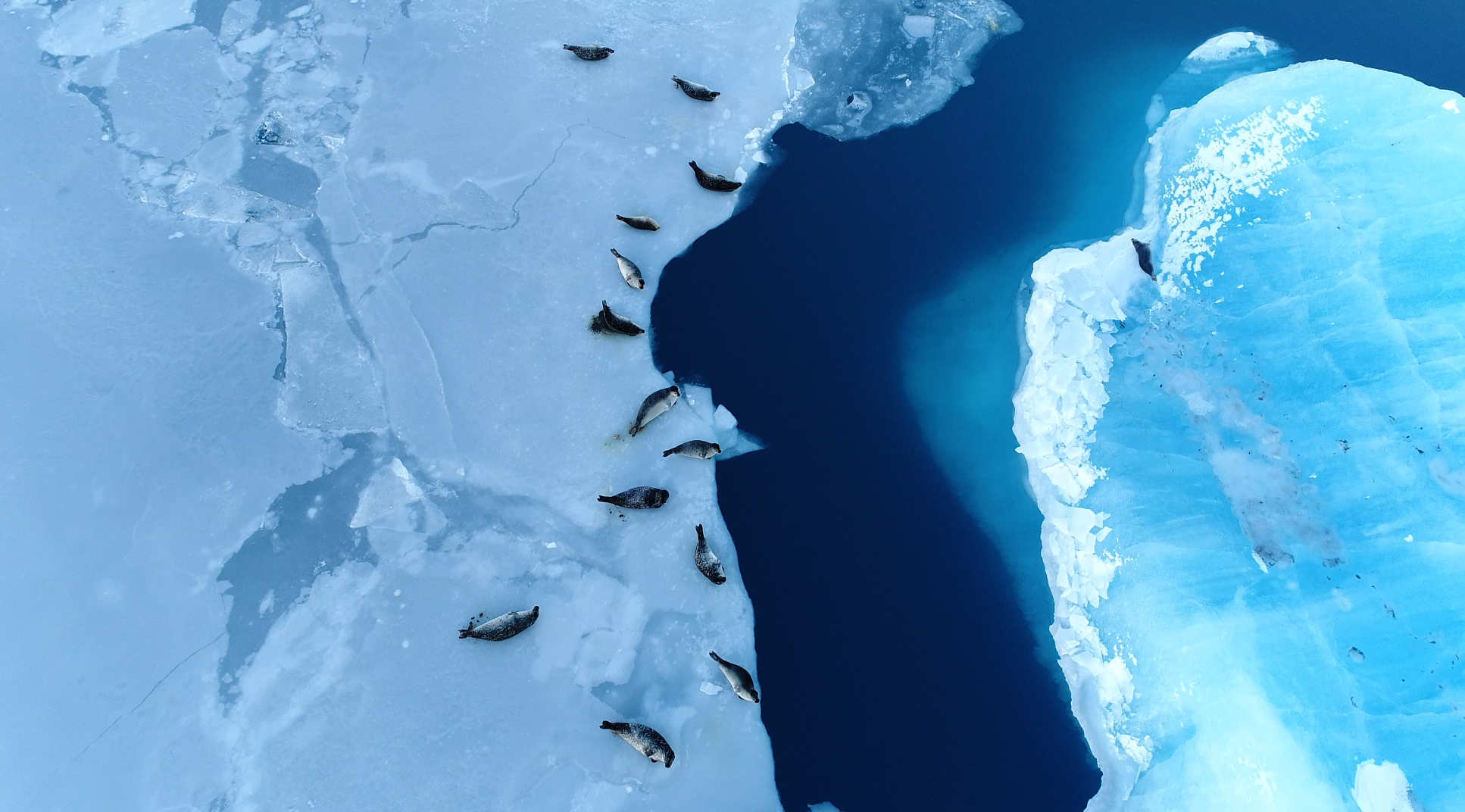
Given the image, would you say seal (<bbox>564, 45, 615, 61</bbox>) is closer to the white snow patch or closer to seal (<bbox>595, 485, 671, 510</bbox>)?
seal (<bbox>595, 485, 671, 510</bbox>)

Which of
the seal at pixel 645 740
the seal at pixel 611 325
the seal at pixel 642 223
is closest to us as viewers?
the seal at pixel 645 740

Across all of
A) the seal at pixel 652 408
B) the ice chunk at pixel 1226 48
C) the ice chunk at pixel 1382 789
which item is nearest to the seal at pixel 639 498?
the seal at pixel 652 408

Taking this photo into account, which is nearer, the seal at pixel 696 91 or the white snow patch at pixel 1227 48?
the seal at pixel 696 91

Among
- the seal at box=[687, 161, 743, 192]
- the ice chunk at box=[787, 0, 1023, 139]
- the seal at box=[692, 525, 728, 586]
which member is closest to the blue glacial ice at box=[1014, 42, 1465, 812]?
the ice chunk at box=[787, 0, 1023, 139]

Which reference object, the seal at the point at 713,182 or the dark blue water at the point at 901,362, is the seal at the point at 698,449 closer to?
the dark blue water at the point at 901,362

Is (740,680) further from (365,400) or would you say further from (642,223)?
(642,223)

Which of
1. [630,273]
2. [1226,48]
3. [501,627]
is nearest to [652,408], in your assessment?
[630,273]
